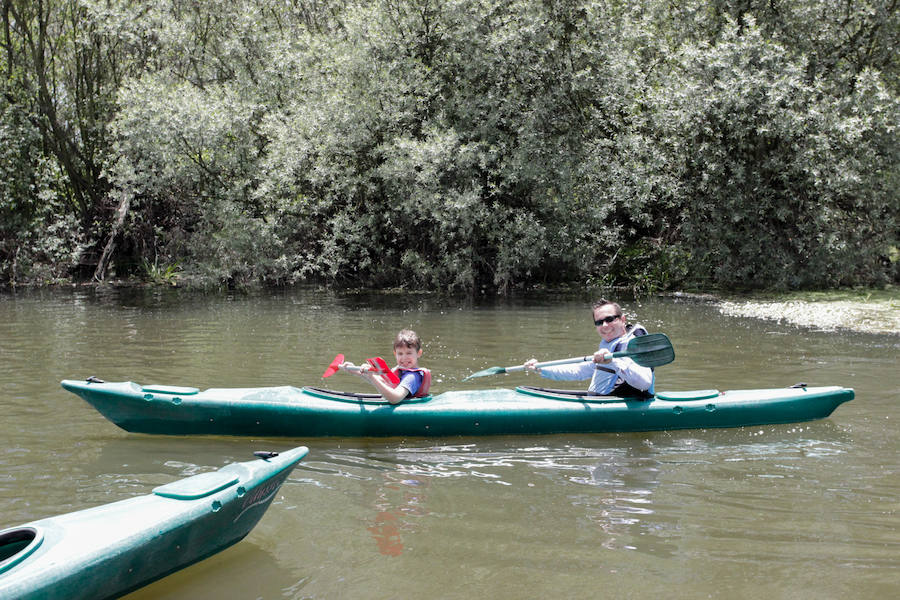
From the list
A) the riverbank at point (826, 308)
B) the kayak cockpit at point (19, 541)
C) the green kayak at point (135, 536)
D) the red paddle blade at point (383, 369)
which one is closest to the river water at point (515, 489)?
the green kayak at point (135, 536)

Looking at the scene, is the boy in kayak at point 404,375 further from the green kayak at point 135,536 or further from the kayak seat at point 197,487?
the kayak seat at point 197,487

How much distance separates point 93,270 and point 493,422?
16348mm

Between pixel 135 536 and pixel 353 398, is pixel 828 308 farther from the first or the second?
pixel 135 536

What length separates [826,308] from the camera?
12.4 m

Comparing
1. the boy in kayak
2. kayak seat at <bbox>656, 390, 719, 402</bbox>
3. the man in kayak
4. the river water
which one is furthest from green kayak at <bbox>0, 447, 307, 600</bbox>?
kayak seat at <bbox>656, 390, 719, 402</bbox>

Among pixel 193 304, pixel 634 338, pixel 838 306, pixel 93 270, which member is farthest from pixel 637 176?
pixel 93 270

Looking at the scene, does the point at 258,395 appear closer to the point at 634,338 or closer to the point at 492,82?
the point at 634,338

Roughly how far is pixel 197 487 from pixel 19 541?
0.68m

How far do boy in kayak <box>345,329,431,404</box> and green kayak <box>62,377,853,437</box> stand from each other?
0.09 meters

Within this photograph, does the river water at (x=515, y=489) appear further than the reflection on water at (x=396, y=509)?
No

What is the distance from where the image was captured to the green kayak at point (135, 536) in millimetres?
2789

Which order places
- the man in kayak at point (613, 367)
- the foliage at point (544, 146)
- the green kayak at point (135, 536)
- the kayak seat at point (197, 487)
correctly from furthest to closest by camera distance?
the foliage at point (544, 146) < the man in kayak at point (613, 367) < the kayak seat at point (197, 487) < the green kayak at point (135, 536)

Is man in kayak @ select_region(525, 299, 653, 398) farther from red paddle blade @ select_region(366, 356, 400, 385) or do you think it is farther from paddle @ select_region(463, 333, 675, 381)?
red paddle blade @ select_region(366, 356, 400, 385)

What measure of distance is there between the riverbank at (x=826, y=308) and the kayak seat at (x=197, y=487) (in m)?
9.21
